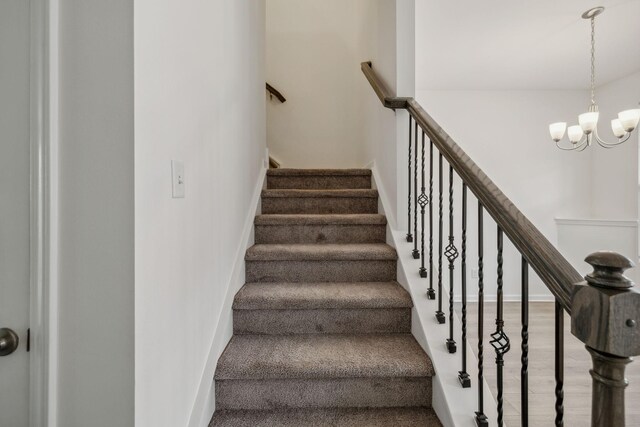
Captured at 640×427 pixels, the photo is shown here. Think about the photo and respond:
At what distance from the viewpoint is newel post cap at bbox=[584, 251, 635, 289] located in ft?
1.81

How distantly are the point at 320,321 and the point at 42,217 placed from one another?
122cm

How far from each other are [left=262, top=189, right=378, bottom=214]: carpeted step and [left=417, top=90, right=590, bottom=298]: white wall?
2549 mm

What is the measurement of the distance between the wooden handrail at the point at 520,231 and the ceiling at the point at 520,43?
2.09 meters

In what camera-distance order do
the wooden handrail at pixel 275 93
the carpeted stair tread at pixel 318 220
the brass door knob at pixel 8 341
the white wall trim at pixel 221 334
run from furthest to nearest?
the wooden handrail at pixel 275 93 < the carpeted stair tread at pixel 318 220 < the white wall trim at pixel 221 334 < the brass door knob at pixel 8 341

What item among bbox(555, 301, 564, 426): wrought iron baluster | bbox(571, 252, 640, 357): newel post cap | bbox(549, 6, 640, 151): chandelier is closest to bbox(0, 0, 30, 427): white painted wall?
bbox(571, 252, 640, 357): newel post cap

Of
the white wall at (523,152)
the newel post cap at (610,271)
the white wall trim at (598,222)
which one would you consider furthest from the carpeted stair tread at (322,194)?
the white wall trim at (598,222)

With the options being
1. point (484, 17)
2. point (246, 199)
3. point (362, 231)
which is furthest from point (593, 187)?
point (246, 199)

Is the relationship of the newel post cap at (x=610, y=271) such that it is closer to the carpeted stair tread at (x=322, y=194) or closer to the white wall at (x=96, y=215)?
the white wall at (x=96, y=215)

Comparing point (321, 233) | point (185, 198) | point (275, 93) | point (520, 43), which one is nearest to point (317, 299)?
point (321, 233)

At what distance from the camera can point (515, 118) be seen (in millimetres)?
4441

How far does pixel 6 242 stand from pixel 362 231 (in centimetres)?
180

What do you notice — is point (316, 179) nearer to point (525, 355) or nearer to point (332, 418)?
point (332, 418)

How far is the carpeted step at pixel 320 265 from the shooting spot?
191 cm

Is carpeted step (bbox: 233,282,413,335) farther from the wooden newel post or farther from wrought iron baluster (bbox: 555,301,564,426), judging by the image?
the wooden newel post
